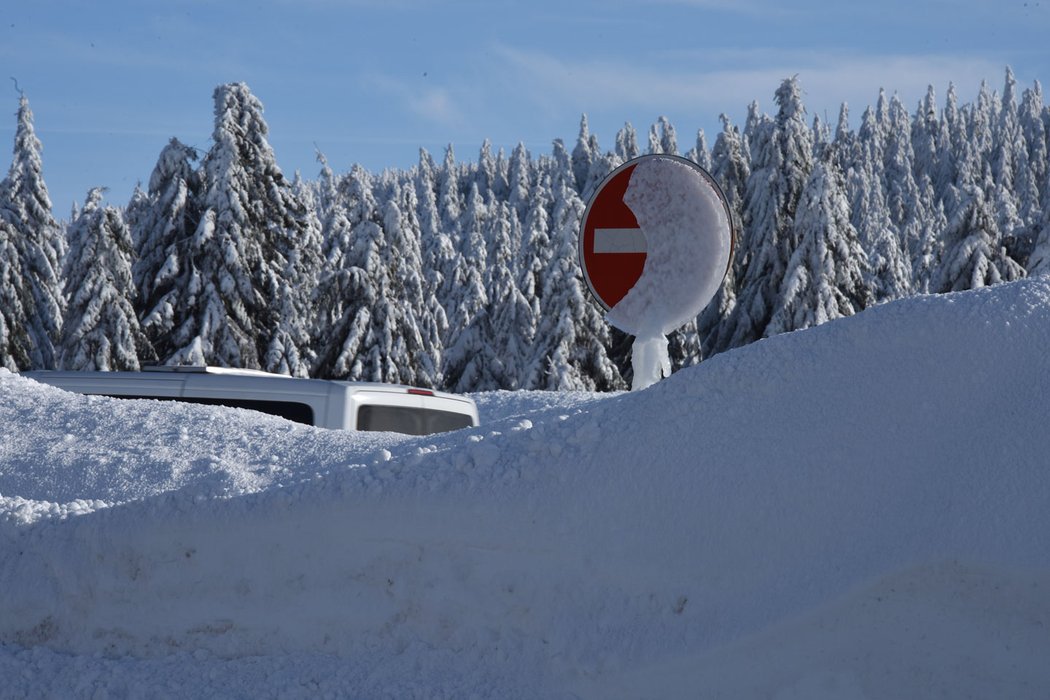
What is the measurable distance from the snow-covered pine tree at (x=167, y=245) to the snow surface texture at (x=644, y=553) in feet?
81.6

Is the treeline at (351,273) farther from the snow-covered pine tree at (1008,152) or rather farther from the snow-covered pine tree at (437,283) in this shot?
the snow-covered pine tree at (1008,152)

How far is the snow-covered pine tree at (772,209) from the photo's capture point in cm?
3416

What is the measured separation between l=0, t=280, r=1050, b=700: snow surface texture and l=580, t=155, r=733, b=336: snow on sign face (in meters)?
0.78

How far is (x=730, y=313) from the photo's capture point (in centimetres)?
3584

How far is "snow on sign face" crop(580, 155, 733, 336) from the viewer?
19.5 feet

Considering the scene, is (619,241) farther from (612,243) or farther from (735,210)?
(735,210)

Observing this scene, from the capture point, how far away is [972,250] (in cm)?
3375

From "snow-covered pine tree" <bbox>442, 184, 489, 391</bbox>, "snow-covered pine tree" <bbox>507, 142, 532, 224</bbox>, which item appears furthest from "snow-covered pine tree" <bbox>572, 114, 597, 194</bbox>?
"snow-covered pine tree" <bbox>442, 184, 489, 391</bbox>

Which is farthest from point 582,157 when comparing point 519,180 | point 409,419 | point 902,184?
point 409,419

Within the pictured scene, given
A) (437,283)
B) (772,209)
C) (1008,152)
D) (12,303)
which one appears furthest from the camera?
(1008,152)

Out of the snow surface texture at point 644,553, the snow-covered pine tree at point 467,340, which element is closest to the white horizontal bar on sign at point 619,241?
the snow surface texture at point 644,553

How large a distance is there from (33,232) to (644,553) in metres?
40.0

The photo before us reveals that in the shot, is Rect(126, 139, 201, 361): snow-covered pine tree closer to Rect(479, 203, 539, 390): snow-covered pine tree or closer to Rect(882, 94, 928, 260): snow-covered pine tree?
Rect(479, 203, 539, 390): snow-covered pine tree

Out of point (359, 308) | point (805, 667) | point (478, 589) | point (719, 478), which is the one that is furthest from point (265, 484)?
point (359, 308)
